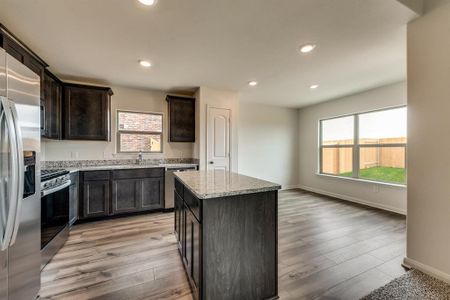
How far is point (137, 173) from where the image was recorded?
369 cm

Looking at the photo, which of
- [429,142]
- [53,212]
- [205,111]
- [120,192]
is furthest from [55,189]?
[429,142]

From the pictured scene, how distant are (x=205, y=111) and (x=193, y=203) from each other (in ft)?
9.08

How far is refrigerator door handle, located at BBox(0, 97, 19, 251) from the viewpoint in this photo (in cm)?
114

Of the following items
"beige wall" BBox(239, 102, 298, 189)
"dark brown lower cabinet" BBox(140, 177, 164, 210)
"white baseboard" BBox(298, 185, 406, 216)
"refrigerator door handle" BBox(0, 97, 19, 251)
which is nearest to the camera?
"refrigerator door handle" BBox(0, 97, 19, 251)

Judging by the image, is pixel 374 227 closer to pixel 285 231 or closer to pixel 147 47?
pixel 285 231

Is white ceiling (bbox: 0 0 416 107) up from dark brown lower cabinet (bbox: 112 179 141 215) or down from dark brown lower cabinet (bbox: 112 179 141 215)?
up

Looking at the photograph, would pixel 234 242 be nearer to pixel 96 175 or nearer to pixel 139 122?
pixel 96 175

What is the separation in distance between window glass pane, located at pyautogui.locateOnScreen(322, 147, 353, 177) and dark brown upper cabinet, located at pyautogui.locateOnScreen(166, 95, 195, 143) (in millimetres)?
3712

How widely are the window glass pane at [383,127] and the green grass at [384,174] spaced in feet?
1.90

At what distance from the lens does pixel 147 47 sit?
2553mm

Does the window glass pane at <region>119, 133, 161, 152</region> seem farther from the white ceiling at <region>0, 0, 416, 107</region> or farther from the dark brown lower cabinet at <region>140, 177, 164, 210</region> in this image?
the white ceiling at <region>0, 0, 416, 107</region>

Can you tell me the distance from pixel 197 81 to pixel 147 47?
4.43 ft

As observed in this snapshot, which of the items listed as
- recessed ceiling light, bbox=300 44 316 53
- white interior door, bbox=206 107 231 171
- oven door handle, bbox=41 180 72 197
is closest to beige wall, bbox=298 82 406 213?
recessed ceiling light, bbox=300 44 316 53

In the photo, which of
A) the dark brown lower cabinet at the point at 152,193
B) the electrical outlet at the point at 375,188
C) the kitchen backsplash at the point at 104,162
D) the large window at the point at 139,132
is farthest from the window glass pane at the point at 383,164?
the large window at the point at 139,132
